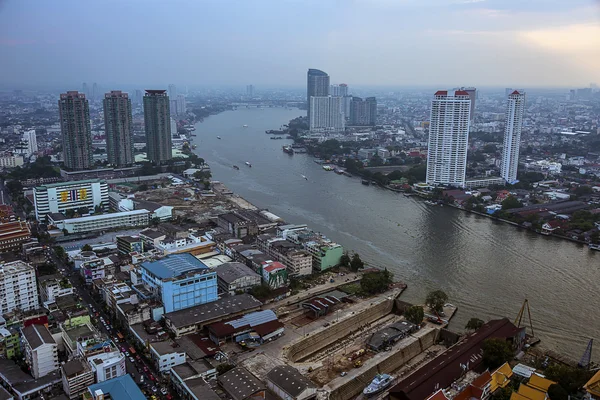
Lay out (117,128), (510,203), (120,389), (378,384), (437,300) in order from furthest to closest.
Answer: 1. (117,128)
2. (510,203)
3. (437,300)
4. (378,384)
5. (120,389)

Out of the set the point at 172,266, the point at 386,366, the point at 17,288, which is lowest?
the point at 386,366

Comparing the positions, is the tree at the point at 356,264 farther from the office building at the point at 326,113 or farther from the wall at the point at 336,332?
the office building at the point at 326,113

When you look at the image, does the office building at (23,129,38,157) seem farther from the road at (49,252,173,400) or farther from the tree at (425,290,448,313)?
the tree at (425,290,448,313)

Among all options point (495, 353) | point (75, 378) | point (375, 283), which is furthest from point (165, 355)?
point (495, 353)

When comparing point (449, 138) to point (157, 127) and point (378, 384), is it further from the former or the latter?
point (378, 384)

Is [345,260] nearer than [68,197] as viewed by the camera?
Yes

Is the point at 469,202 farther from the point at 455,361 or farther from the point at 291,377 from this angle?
the point at 291,377
